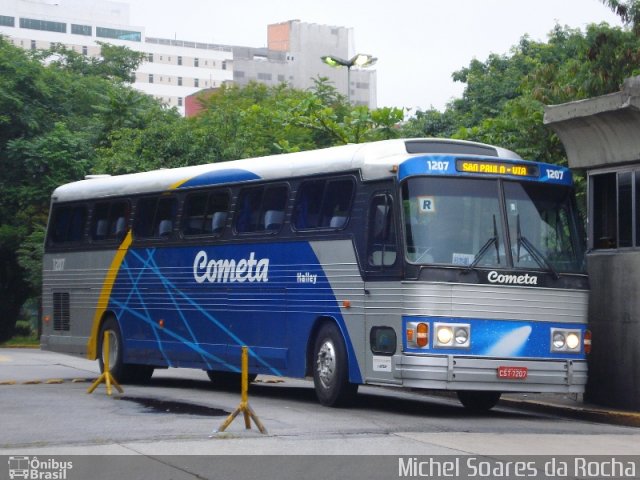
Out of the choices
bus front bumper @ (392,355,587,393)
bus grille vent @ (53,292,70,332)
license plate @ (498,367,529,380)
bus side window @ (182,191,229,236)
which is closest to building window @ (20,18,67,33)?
bus grille vent @ (53,292,70,332)

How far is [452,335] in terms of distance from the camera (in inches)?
612

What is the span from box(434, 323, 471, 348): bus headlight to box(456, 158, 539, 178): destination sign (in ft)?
6.51

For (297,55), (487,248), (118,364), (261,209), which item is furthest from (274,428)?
(297,55)

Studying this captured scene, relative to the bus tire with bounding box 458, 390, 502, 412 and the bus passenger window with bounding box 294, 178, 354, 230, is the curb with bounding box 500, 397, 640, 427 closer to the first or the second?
the bus tire with bounding box 458, 390, 502, 412

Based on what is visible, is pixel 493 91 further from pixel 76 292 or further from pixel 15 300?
pixel 76 292

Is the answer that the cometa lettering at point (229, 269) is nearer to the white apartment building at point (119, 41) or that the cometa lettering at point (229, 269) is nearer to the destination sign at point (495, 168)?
the destination sign at point (495, 168)

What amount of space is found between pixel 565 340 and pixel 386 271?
8.02 ft

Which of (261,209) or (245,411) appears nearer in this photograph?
(245,411)

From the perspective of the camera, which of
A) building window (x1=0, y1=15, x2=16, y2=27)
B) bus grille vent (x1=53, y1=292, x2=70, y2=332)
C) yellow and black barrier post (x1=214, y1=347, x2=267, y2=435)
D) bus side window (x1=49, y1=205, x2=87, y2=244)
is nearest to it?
yellow and black barrier post (x1=214, y1=347, x2=267, y2=435)

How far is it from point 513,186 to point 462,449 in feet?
16.6

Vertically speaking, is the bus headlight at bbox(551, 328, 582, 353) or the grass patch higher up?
the bus headlight at bbox(551, 328, 582, 353)

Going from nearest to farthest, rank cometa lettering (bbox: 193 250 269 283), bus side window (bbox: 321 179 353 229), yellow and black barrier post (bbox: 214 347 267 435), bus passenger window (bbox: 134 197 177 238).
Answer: yellow and black barrier post (bbox: 214 347 267 435) < bus side window (bbox: 321 179 353 229) < cometa lettering (bbox: 193 250 269 283) < bus passenger window (bbox: 134 197 177 238)

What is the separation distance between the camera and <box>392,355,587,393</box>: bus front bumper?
15430mm

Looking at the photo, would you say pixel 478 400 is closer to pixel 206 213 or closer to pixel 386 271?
pixel 386 271
